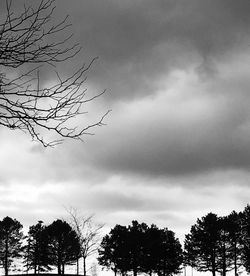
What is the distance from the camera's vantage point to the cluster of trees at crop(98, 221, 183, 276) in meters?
58.6

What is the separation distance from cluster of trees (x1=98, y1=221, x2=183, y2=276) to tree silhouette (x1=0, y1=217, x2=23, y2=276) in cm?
1490

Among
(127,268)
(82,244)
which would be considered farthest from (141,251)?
(82,244)

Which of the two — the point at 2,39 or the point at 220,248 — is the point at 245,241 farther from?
the point at 2,39

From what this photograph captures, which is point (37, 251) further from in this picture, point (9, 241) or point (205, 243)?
point (205, 243)

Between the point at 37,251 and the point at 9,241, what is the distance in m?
4.71

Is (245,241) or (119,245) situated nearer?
(245,241)

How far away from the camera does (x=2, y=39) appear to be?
13.9ft

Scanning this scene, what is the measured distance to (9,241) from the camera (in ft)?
204

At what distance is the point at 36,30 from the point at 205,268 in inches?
2095

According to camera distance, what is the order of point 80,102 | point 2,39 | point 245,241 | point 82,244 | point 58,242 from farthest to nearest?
1. point 58,242
2. point 245,241
3. point 82,244
4. point 80,102
5. point 2,39

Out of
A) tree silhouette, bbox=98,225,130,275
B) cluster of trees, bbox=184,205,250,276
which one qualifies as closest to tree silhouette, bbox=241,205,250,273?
cluster of trees, bbox=184,205,250,276

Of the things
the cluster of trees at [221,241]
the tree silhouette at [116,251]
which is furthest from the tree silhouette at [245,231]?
the tree silhouette at [116,251]

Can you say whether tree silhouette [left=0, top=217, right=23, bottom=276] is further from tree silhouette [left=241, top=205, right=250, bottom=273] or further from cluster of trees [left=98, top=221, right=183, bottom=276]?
tree silhouette [left=241, top=205, right=250, bottom=273]

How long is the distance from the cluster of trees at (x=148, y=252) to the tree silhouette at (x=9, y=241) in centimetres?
1490
